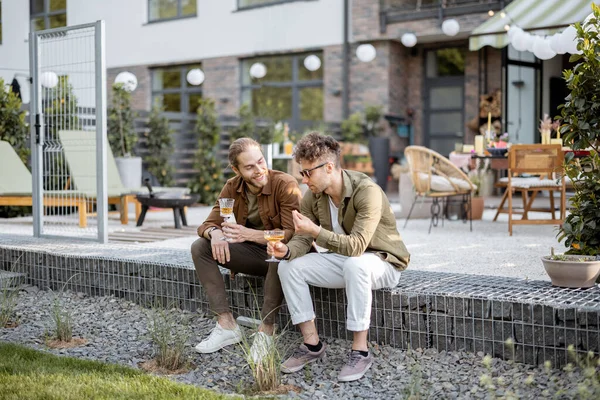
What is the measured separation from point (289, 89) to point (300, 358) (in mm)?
12845

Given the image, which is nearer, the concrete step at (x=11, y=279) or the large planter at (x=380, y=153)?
the concrete step at (x=11, y=279)

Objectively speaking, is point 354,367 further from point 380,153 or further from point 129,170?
point 380,153

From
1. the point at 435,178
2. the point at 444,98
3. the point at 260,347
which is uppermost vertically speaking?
the point at 444,98

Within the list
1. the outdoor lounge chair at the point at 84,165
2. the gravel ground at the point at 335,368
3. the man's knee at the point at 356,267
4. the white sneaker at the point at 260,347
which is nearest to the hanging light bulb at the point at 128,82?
the outdoor lounge chair at the point at 84,165

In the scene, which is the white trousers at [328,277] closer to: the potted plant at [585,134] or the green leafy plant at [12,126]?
the potted plant at [585,134]

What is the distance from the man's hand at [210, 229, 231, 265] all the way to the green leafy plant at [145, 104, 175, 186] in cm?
754

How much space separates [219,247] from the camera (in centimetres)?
413

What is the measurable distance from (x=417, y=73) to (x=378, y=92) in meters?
1.11

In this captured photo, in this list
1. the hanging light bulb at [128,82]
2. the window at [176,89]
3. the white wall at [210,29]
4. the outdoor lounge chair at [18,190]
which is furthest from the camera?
the window at [176,89]

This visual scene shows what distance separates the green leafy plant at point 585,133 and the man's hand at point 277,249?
172 centimetres

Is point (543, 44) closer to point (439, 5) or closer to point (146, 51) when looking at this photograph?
point (439, 5)

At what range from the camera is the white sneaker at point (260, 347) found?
3.58 m

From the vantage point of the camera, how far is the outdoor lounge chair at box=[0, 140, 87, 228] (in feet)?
25.2

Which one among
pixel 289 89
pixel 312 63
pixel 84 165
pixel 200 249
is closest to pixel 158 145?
pixel 84 165
